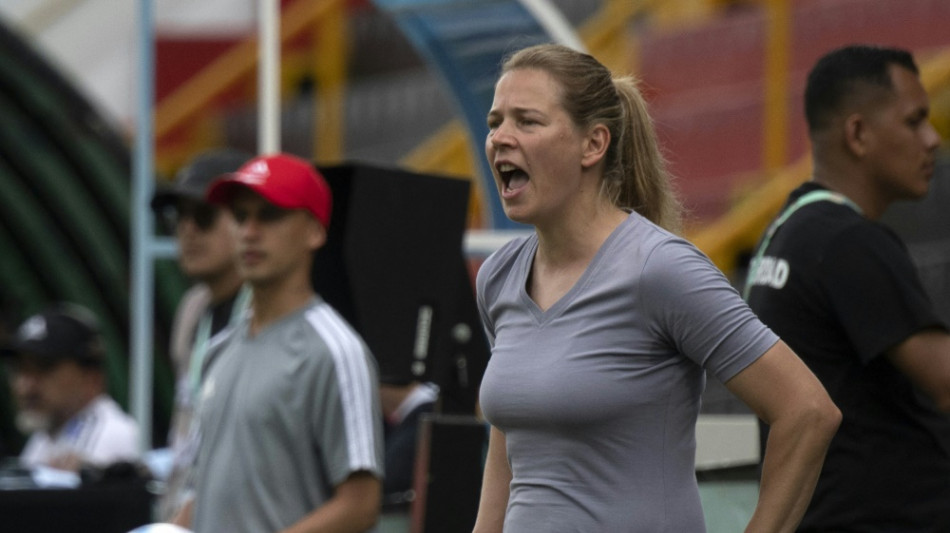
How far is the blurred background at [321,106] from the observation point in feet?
33.4

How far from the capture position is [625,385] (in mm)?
2865

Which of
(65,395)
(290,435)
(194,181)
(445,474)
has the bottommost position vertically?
(65,395)

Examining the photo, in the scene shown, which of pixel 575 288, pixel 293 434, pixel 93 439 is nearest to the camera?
pixel 575 288

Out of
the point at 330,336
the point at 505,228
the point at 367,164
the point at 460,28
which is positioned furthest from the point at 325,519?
the point at 460,28

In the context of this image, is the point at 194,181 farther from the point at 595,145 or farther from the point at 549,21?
the point at 595,145

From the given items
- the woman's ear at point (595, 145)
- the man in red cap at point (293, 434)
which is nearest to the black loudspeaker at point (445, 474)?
the man in red cap at point (293, 434)

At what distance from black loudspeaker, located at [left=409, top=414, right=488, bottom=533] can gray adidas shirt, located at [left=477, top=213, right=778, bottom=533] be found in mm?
1784

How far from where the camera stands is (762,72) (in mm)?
11500

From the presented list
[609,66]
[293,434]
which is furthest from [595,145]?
[609,66]

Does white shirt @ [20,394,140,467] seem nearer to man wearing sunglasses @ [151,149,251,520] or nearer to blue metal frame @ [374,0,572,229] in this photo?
man wearing sunglasses @ [151,149,251,520]

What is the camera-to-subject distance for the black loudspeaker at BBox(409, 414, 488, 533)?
15.6 ft

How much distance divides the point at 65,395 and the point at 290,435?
11.4 ft

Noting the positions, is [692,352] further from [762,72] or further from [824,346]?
[762,72]

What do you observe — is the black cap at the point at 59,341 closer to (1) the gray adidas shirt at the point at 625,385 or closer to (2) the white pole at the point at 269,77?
(2) the white pole at the point at 269,77
